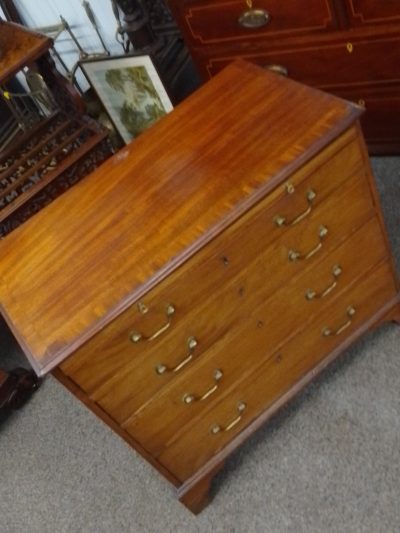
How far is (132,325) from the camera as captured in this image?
100 centimetres

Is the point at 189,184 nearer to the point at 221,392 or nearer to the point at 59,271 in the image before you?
the point at 59,271

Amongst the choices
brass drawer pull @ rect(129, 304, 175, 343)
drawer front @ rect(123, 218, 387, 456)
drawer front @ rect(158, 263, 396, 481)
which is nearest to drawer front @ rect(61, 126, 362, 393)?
brass drawer pull @ rect(129, 304, 175, 343)

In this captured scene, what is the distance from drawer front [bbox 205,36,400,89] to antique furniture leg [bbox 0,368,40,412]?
1.09 meters

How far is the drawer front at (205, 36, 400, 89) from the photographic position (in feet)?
5.16

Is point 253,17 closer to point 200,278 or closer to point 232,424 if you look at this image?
point 200,278

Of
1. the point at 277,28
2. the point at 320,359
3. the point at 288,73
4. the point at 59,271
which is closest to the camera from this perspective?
the point at 59,271

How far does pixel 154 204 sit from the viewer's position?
1.10 metres

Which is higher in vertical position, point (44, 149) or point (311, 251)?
point (44, 149)

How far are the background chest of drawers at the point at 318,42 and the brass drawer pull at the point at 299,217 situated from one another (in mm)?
672

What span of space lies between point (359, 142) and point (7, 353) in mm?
1358

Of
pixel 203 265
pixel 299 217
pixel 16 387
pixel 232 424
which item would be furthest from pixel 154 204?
pixel 16 387

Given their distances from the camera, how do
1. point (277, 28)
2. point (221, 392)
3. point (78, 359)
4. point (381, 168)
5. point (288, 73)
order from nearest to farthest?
1. point (78, 359)
2. point (221, 392)
3. point (277, 28)
4. point (288, 73)
5. point (381, 168)

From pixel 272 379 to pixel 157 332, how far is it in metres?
0.39

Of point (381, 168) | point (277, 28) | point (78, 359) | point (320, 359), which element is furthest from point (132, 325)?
point (381, 168)
